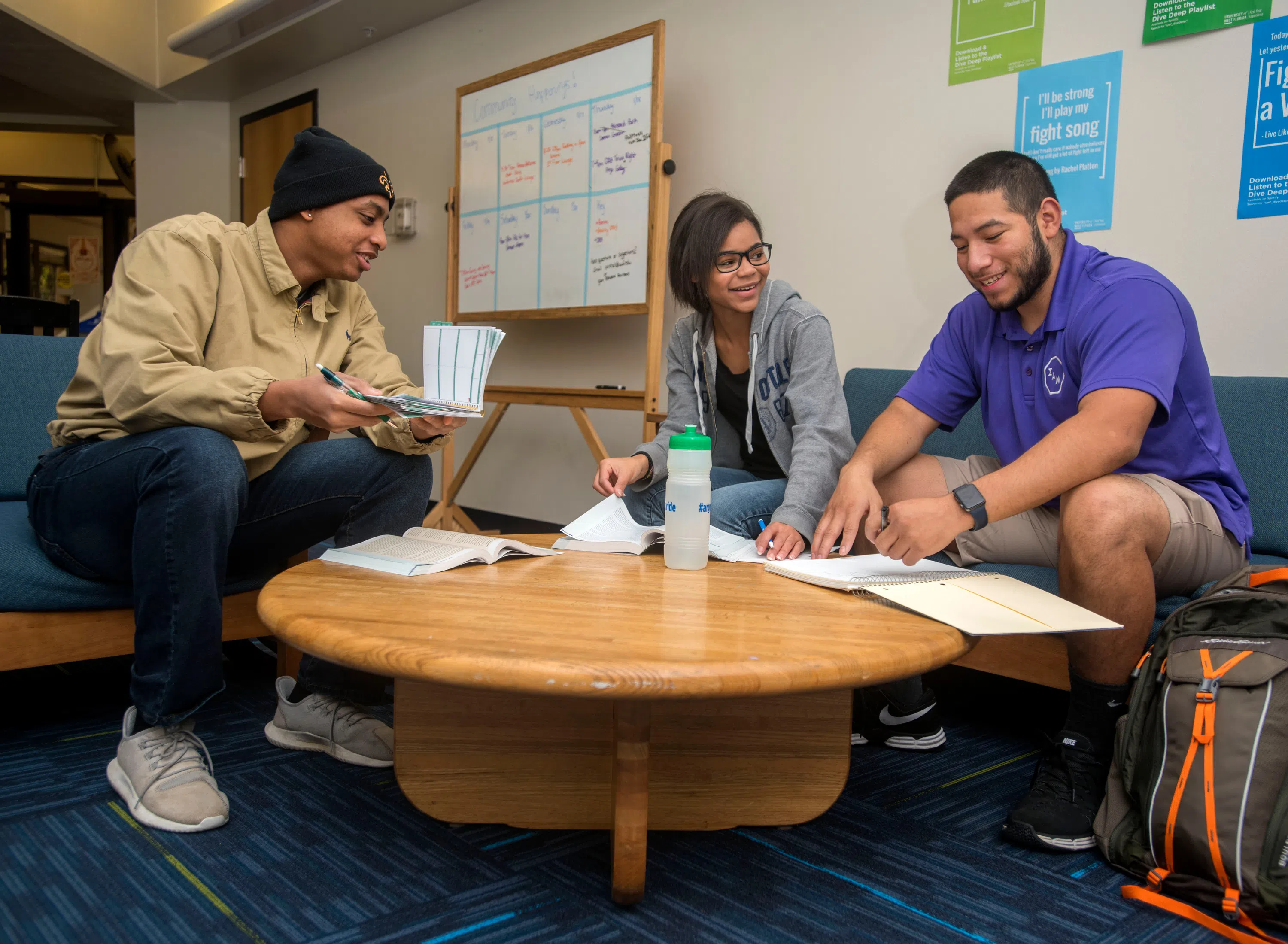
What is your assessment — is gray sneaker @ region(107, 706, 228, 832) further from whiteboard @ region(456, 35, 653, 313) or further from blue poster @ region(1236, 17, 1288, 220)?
blue poster @ region(1236, 17, 1288, 220)

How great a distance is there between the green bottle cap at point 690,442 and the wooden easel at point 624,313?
4.24ft

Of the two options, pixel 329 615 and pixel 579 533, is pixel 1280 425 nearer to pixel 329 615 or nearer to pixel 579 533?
pixel 579 533

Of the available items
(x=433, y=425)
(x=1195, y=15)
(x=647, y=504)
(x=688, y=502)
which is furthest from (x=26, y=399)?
(x=1195, y=15)

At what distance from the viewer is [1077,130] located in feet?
7.11

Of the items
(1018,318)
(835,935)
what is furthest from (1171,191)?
(835,935)

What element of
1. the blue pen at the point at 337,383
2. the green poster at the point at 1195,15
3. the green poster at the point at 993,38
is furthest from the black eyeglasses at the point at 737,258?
the green poster at the point at 1195,15

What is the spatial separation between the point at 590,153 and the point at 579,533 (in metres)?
1.90

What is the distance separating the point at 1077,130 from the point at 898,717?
1.50 meters

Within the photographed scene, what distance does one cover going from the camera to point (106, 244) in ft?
23.5

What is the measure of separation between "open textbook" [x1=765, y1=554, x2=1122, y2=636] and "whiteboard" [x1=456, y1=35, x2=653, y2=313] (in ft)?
5.64

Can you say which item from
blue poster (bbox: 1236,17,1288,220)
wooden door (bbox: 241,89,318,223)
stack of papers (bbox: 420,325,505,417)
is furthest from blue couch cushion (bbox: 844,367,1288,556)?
wooden door (bbox: 241,89,318,223)

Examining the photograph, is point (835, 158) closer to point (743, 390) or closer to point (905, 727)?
point (743, 390)

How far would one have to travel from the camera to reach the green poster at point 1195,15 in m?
1.90

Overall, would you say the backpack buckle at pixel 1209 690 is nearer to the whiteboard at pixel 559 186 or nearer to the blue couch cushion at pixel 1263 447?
the blue couch cushion at pixel 1263 447
